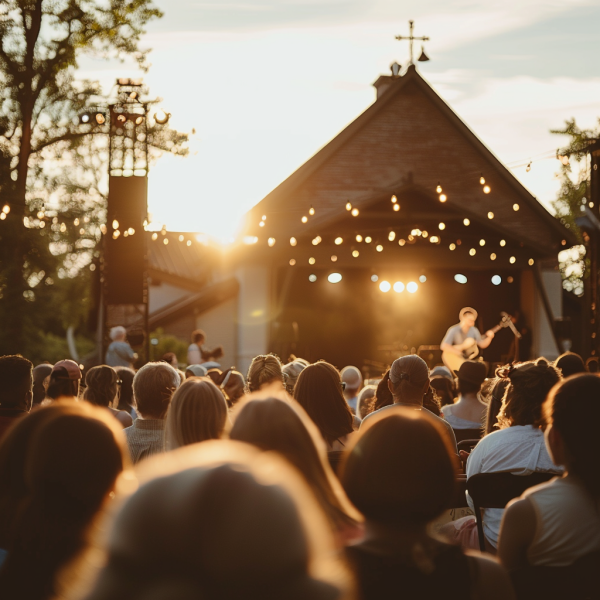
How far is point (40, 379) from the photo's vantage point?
7203 millimetres

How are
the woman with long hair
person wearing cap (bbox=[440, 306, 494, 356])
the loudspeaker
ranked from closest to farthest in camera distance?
1. the woman with long hair
2. person wearing cap (bbox=[440, 306, 494, 356])
3. the loudspeaker

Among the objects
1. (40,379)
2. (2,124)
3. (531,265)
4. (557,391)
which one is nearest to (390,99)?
(531,265)

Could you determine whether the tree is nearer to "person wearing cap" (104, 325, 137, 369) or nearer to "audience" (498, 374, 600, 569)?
"person wearing cap" (104, 325, 137, 369)

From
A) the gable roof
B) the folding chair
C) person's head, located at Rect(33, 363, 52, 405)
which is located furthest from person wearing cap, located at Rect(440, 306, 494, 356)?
the folding chair

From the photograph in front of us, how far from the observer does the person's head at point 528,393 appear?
13.2 feet

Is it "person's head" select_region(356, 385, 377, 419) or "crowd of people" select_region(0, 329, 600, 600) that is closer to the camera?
"crowd of people" select_region(0, 329, 600, 600)

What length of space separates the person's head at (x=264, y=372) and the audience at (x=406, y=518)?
4.10 metres

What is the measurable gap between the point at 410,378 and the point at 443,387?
135 inches

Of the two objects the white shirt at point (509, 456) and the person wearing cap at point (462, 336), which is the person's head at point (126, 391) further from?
the person wearing cap at point (462, 336)

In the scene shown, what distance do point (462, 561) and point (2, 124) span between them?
73.0 feet

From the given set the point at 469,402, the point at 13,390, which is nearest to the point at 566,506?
the point at 13,390

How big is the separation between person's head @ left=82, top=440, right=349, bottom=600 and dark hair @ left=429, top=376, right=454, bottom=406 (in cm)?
769

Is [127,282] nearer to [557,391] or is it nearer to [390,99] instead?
[390,99]

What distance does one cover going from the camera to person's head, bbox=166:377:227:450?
3.51 metres
